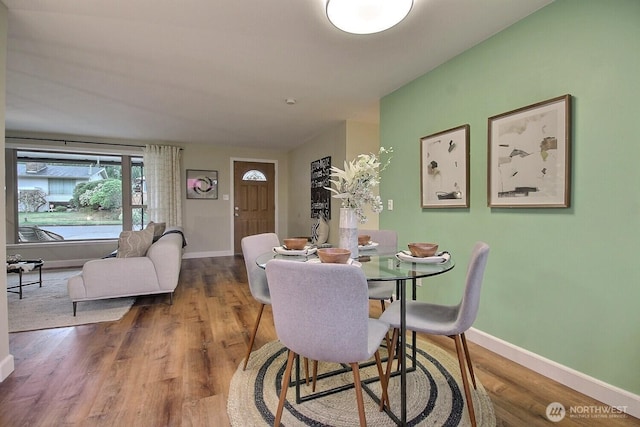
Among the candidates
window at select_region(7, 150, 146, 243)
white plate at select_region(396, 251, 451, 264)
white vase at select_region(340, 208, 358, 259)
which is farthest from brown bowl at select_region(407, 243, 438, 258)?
window at select_region(7, 150, 146, 243)

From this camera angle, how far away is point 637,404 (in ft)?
4.81

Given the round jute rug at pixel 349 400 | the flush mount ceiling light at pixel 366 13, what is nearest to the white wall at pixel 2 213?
the round jute rug at pixel 349 400

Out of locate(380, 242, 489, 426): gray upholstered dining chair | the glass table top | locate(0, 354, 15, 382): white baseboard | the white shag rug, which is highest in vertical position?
the glass table top

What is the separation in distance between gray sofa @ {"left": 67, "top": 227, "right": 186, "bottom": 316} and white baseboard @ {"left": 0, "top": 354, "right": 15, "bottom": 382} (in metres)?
1.05

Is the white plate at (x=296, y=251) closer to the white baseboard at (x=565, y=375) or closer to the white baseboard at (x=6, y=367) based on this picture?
the white baseboard at (x=565, y=375)

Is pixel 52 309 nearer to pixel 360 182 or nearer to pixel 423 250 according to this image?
pixel 360 182

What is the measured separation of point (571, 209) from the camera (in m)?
1.70

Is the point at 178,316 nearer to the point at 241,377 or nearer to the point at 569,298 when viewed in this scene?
the point at 241,377

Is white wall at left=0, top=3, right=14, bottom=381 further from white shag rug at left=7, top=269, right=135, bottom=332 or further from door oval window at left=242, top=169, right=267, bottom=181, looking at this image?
door oval window at left=242, top=169, right=267, bottom=181

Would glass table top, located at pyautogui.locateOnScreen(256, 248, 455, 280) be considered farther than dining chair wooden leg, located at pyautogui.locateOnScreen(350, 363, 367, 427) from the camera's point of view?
Yes

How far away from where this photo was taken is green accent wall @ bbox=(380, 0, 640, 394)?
1496mm

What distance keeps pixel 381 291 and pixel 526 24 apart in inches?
77.8

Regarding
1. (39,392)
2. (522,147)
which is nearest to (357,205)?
(522,147)

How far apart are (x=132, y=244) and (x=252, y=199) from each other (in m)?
3.45
